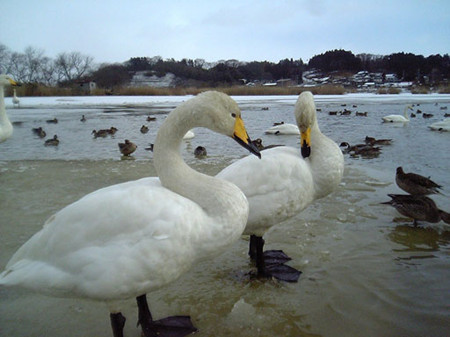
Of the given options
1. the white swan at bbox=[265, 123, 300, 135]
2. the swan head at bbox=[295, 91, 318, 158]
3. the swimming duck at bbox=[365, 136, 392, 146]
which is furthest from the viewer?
the white swan at bbox=[265, 123, 300, 135]

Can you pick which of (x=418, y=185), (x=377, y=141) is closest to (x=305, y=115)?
(x=418, y=185)

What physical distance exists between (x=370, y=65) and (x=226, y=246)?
4213 inches

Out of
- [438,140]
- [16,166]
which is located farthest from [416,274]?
[438,140]

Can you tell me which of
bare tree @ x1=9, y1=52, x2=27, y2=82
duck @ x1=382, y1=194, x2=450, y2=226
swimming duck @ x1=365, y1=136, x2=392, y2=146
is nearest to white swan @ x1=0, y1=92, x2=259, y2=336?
duck @ x1=382, y1=194, x2=450, y2=226

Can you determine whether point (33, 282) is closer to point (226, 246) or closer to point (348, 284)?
point (226, 246)

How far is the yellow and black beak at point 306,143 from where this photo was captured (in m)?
3.65

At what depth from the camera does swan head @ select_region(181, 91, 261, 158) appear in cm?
248

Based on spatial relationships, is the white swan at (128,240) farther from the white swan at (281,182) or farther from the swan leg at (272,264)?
the swan leg at (272,264)

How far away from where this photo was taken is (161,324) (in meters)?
2.53

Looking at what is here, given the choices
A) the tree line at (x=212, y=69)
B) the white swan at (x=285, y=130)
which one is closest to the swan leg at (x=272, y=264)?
the white swan at (x=285, y=130)

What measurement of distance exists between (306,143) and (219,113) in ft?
5.10

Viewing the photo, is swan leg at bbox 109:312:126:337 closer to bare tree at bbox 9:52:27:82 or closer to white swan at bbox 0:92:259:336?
white swan at bbox 0:92:259:336

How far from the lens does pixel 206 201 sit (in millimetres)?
2293

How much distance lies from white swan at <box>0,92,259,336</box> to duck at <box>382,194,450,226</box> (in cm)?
285
